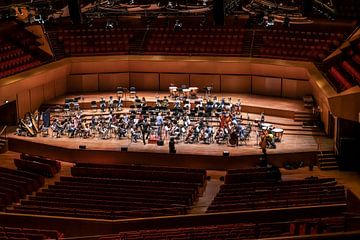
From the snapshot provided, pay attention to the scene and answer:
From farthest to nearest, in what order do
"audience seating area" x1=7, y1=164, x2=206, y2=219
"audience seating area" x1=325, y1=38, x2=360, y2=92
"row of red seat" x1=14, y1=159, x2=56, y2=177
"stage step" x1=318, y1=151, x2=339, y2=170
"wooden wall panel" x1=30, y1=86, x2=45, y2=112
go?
1. "wooden wall panel" x1=30, y1=86, x2=45, y2=112
2. "audience seating area" x1=325, y1=38, x2=360, y2=92
3. "stage step" x1=318, y1=151, x2=339, y2=170
4. "row of red seat" x1=14, y1=159, x2=56, y2=177
5. "audience seating area" x1=7, y1=164, x2=206, y2=219

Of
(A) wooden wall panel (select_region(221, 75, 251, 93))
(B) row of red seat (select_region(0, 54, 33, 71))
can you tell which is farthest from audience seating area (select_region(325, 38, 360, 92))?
(B) row of red seat (select_region(0, 54, 33, 71))

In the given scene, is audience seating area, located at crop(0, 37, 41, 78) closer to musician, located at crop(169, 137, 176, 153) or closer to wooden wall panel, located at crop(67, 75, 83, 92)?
wooden wall panel, located at crop(67, 75, 83, 92)

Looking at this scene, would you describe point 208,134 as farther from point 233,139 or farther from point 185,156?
point 185,156

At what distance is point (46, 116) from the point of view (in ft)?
60.7

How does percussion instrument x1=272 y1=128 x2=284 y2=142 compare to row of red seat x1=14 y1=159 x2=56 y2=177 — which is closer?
row of red seat x1=14 y1=159 x2=56 y2=177

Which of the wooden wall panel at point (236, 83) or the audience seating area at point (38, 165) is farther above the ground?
the wooden wall panel at point (236, 83)

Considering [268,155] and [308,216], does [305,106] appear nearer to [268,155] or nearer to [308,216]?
[268,155]

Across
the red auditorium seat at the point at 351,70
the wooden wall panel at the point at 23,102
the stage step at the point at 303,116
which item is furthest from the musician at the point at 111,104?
the red auditorium seat at the point at 351,70

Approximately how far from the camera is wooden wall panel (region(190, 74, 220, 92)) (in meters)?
22.0

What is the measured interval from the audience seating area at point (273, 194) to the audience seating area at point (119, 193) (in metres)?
0.74

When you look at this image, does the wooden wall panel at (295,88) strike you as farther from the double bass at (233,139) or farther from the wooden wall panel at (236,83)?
the double bass at (233,139)

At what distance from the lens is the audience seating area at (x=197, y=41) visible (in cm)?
2211

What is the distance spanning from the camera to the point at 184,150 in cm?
1681

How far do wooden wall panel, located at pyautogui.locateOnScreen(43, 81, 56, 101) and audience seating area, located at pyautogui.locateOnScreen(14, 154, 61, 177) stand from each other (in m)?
4.86
